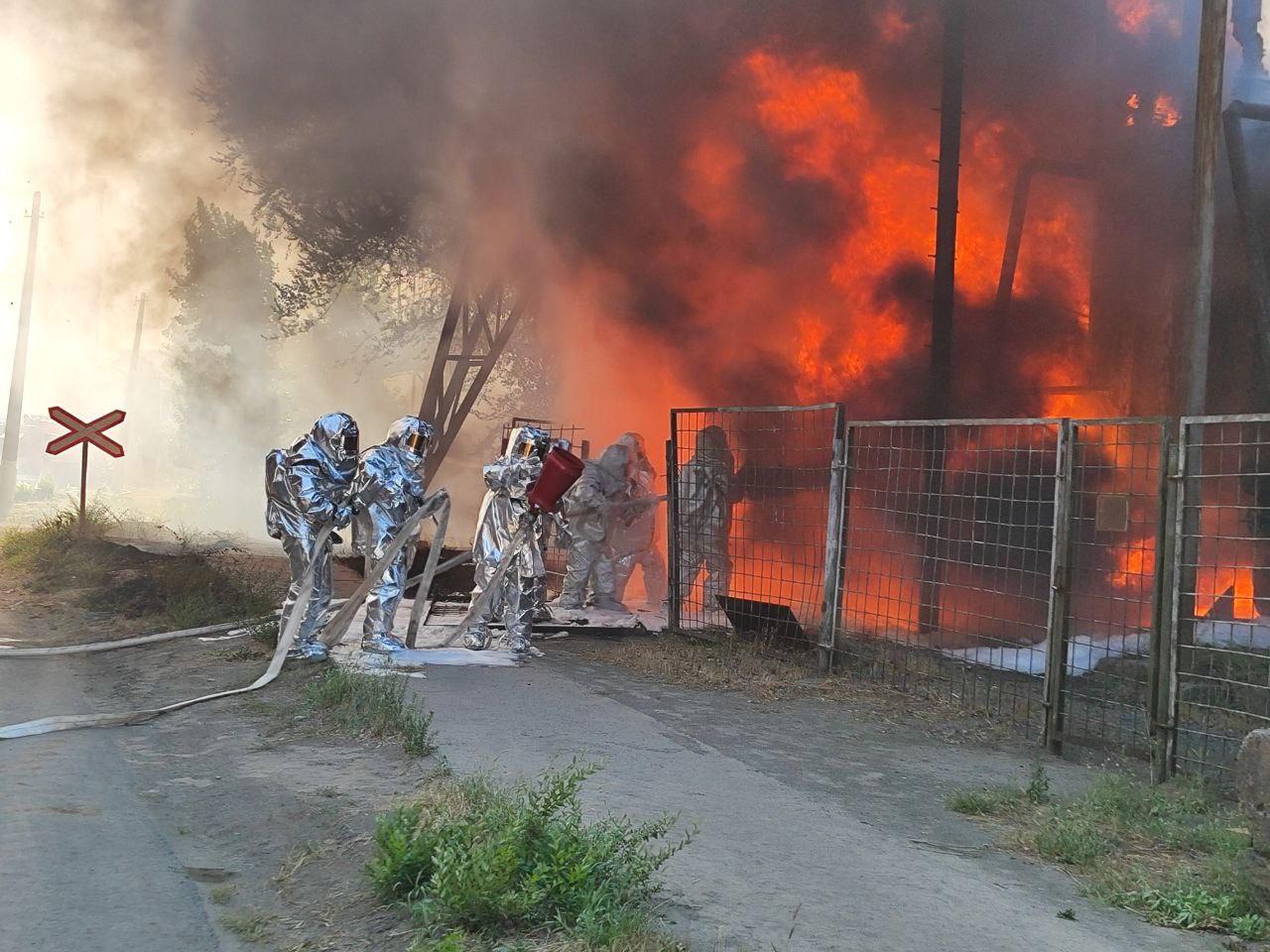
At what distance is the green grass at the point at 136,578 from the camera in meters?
10.2

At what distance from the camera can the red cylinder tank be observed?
8.74 meters

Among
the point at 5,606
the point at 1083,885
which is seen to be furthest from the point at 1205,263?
the point at 5,606

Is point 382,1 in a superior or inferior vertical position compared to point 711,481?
superior

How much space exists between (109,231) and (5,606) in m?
15.3

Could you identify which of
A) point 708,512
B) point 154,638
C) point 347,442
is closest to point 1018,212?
point 708,512

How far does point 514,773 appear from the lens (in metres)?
5.24

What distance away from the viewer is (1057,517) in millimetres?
6340

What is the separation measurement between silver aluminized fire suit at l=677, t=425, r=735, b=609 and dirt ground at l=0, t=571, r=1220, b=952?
3.55 metres

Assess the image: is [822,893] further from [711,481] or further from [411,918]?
[711,481]

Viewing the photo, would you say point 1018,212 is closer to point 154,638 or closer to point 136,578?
point 154,638

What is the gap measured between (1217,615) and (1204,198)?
5.00 meters

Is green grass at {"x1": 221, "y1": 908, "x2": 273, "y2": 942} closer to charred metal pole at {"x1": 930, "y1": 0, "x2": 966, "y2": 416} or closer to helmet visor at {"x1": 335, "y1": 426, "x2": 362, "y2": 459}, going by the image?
helmet visor at {"x1": 335, "y1": 426, "x2": 362, "y2": 459}

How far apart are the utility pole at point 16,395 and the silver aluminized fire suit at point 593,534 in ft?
62.7

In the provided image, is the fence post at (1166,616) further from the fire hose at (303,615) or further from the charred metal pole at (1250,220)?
the charred metal pole at (1250,220)
